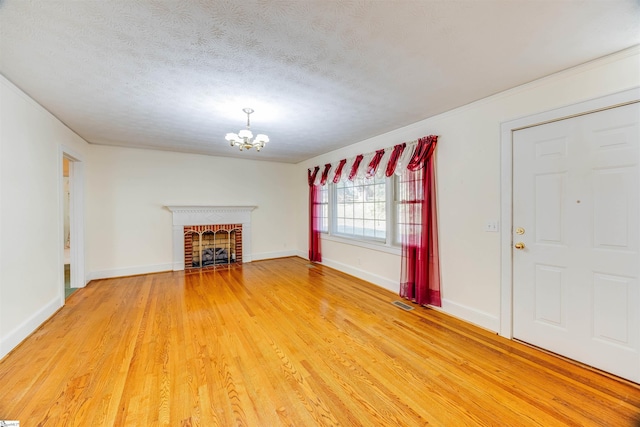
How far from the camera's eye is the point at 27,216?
258 cm

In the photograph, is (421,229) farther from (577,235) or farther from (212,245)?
(212,245)

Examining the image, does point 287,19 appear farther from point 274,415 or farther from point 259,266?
point 259,266

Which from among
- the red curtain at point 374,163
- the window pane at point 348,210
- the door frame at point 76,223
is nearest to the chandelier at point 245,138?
the red curtain at point 374,163

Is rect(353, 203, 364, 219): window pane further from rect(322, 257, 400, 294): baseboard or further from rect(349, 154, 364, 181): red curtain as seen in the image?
rect(322, 257, 400, 294): baseboard

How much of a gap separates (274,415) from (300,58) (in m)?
2.55

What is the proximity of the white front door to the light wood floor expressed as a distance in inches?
9.7

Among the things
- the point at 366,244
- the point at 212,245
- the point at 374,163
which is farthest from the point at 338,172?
the point at 212,245

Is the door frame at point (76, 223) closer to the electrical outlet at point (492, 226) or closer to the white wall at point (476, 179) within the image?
the white wall at point (476, 179)

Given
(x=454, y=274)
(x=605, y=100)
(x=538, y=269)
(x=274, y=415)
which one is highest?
(x=605, y=100)

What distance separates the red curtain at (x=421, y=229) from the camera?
126 inches

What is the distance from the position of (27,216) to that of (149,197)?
2.45m

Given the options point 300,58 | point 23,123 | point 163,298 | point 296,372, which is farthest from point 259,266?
point 300,58

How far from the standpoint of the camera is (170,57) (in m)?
1.91

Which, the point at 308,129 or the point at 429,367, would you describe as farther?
the point at 308,129
